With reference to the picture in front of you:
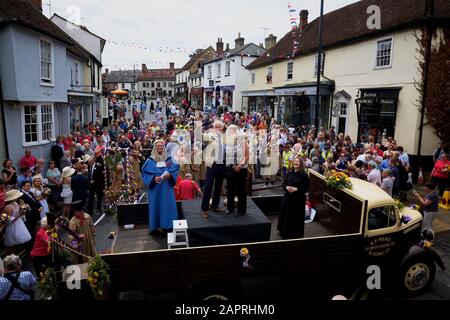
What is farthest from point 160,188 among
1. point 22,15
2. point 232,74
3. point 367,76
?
point 232,74

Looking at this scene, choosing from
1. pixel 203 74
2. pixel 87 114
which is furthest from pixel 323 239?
pixel 203 74

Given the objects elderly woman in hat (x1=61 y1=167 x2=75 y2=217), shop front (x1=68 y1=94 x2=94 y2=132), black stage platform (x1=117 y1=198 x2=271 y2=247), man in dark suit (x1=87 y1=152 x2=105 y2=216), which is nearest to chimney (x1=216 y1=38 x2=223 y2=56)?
shop front (x1=68 y1=94 x2=94 y2=132)

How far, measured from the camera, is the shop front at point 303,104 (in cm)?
2100

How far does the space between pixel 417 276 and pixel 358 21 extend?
17.9m

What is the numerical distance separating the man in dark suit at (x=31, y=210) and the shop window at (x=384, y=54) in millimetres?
15675

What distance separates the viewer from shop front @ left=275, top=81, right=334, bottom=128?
21.0 meters

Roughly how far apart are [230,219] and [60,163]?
9580 mm

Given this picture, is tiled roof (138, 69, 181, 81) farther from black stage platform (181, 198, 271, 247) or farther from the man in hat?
black stage platform (181, 198, 271, 247)

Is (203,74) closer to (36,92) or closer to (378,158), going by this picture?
(36,92)

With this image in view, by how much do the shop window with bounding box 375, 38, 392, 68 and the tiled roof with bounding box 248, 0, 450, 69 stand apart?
535 millimetres

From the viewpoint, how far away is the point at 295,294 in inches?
253

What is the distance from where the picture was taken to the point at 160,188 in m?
6.62

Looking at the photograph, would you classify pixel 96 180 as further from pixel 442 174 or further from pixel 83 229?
pixel 442 174

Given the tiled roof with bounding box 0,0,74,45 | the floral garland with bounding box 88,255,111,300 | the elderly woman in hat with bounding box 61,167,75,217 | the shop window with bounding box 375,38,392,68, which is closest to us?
the floral garland with bounding box 88,255,111,300
